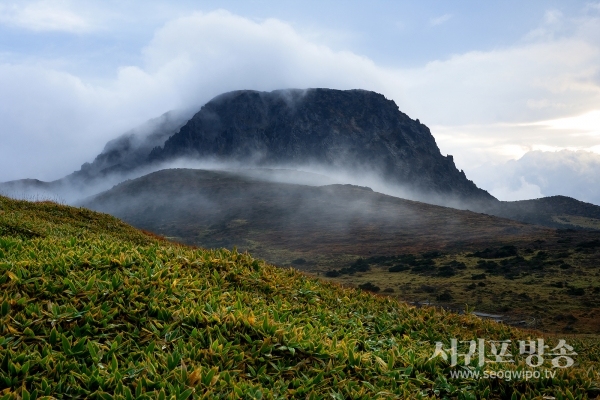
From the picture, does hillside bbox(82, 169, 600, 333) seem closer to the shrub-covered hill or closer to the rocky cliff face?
the shrub-covered hill

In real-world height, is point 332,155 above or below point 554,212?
above

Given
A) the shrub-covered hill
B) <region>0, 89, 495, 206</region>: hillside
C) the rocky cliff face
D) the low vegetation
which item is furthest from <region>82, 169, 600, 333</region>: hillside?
the rocky cliff face

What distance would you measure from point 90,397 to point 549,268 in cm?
5087

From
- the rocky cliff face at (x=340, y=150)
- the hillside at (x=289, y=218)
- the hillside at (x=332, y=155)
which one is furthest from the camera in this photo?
the rocky cliff face at (x=340, y=150)

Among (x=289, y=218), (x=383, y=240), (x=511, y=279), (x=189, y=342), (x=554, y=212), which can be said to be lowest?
(x=511, y=279)

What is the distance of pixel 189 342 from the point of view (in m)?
5.45

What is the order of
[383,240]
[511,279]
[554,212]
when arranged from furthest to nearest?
1. [554,212]
2. [383,240]
3. [511,279]

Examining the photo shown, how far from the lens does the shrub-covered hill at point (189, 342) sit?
183 inches

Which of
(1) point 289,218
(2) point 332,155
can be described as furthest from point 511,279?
(2) point 332,155

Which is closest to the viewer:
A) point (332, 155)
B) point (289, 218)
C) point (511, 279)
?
point (511, 279)

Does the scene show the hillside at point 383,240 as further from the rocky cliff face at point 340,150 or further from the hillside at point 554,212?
the rocky cliff face at point 340,150

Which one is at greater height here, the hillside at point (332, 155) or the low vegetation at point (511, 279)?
the hillside at point (332, 155)

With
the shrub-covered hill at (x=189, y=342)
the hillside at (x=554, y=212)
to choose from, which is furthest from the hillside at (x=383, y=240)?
the hillside at (x=554, y=212)

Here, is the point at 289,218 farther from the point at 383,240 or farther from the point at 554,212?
the point at 554,212
